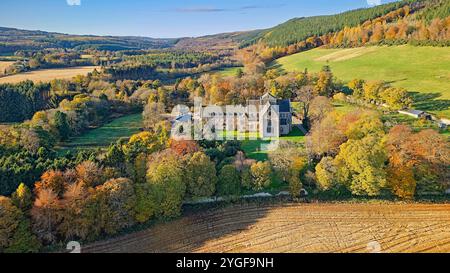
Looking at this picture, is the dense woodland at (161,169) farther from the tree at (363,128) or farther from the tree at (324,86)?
the tree at (324,86)

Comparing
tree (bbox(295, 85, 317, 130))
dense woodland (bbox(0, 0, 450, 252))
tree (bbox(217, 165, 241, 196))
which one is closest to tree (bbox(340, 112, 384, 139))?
dense woodland (bbox(0, 0, 450, 252))

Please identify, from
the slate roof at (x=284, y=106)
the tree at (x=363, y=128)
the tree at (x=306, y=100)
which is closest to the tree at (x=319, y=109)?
the tree at (x=306, y=100)

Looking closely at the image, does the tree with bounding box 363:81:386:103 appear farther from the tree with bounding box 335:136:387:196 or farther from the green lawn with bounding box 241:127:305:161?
the tree with bounding box 335:136:387:196

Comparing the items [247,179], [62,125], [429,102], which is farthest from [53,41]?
[429,102]

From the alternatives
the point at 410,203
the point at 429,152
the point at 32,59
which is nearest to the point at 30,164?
the point at 410,203

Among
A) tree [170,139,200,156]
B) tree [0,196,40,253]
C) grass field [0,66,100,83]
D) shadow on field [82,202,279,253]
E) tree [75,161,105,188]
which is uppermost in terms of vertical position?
grass field [0,66,100,83]

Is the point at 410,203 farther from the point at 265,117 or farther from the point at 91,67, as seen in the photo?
the point at 91,67
